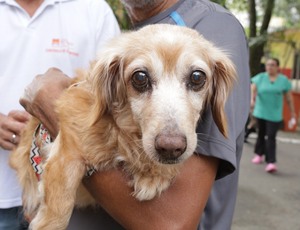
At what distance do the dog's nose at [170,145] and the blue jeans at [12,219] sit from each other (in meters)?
1.42

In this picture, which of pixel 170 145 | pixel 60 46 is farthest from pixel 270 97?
pixel 170 145

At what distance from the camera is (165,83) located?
184 cm

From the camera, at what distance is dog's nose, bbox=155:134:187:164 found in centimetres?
161

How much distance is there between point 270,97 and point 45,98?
806 cm

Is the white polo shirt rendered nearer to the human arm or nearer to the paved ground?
the human arm

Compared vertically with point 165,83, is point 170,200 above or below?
below

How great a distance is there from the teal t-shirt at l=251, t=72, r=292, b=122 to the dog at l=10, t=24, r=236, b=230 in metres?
7.85

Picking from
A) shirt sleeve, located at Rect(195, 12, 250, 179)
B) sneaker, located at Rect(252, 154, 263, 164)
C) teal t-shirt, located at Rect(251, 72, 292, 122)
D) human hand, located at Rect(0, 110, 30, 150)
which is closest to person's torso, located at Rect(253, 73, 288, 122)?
teal t-shirt, located at Rect(251, 72, 292, 122)

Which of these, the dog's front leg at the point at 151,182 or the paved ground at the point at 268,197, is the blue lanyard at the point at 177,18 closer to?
the dog's front leg at the point at 151,182

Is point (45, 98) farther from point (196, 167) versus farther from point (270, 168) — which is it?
point (270, 168)

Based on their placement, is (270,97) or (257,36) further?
(257,36)

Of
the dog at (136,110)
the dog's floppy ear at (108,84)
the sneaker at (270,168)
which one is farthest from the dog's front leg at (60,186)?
the sneaker at (270,168)

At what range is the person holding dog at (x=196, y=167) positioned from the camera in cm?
182

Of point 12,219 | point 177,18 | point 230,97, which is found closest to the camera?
point 230,97
